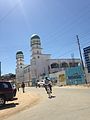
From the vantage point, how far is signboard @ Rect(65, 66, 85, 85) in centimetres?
5747

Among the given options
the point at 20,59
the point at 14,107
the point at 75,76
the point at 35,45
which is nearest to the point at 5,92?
the point at 14,107

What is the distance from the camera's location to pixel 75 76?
5988 cm

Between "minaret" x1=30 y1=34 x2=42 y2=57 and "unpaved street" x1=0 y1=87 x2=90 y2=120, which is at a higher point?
"minaret" x1=30 y1=34 x2=42 y2=57

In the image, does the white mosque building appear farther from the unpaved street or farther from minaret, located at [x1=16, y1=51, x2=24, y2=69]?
the unpaved street

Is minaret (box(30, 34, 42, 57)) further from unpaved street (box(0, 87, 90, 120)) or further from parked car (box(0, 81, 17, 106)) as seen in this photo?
unpaved street (box(0, 87, 90, 120))

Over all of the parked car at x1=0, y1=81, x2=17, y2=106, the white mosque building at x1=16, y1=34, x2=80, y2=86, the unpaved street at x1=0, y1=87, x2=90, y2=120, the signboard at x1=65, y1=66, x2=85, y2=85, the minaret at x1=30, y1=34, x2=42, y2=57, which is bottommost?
the unpaved street at x1=0, y1=87, x2=90, y2=120

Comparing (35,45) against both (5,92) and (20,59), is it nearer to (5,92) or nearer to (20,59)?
(20,59)

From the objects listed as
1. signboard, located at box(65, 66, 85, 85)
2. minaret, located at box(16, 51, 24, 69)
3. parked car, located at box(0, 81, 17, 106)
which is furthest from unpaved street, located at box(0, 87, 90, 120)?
minaret, located at box(16, 51, 24, 69)

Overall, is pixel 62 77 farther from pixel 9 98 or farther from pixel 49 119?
pixel 49 119

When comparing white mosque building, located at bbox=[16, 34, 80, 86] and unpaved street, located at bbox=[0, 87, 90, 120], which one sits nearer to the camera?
unpaved street, located at bbox=[0, 87, 90, 120]

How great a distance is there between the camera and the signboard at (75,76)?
189 ft

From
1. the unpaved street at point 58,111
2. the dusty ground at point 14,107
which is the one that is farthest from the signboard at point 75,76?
A: the unpaved street at point 58,111

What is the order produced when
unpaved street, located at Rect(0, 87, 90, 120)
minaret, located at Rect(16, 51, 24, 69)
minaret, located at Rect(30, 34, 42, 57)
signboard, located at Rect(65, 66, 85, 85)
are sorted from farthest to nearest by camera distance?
minaret, located at Rect(16, 51, 24, 69)
minaret, located at Rect(30, 34, 42, 57)
signboard, located at Rect(65, 66, 85, 85)
unpaved street, located at Rect(0, 87, 90, 120)

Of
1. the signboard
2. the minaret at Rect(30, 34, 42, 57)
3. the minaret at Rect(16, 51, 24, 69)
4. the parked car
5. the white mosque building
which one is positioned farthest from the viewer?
the minaret at Rect(16, 51, 24, 69)
